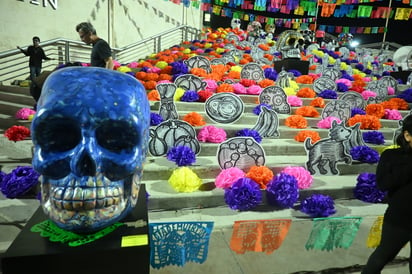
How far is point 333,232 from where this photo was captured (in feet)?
6.04

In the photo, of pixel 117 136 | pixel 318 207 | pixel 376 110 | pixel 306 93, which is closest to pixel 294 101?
pixel 306 93

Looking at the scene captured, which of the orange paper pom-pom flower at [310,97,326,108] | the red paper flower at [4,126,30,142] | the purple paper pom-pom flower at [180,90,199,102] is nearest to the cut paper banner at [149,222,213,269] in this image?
the red paper flower at [4,126,30,142]

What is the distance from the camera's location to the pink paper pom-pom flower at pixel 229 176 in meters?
2.97

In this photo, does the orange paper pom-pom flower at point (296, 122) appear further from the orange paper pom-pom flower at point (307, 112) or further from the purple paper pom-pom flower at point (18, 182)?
the purple paper pom-pom flower at point (18, 182)

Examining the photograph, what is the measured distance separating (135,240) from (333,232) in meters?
1.28

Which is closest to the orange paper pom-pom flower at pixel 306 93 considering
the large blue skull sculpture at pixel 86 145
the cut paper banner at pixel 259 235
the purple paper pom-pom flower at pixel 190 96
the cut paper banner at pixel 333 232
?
the purple paper pom-pom flower at pixel 190 96

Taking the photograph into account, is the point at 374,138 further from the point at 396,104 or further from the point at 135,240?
the point at 135,240

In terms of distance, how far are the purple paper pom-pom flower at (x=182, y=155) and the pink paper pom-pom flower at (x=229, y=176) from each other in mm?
428

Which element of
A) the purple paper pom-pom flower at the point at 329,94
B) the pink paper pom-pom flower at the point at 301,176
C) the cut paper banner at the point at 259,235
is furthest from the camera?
the purple paper pom-pom flower at the point at 329,94

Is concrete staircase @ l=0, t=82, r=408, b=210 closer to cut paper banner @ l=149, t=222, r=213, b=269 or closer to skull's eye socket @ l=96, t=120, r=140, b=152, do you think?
cut paper banner @ l=149, t=222, r=213, b=269

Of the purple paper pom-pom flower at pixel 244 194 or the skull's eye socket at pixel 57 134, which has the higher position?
the skull's eye socket at pixel 57 134

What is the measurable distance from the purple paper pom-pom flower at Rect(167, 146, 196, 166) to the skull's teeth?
6.82 feet

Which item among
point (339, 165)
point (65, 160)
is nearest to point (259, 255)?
point (65, 160)

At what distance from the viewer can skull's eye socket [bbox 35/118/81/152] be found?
110 cm
